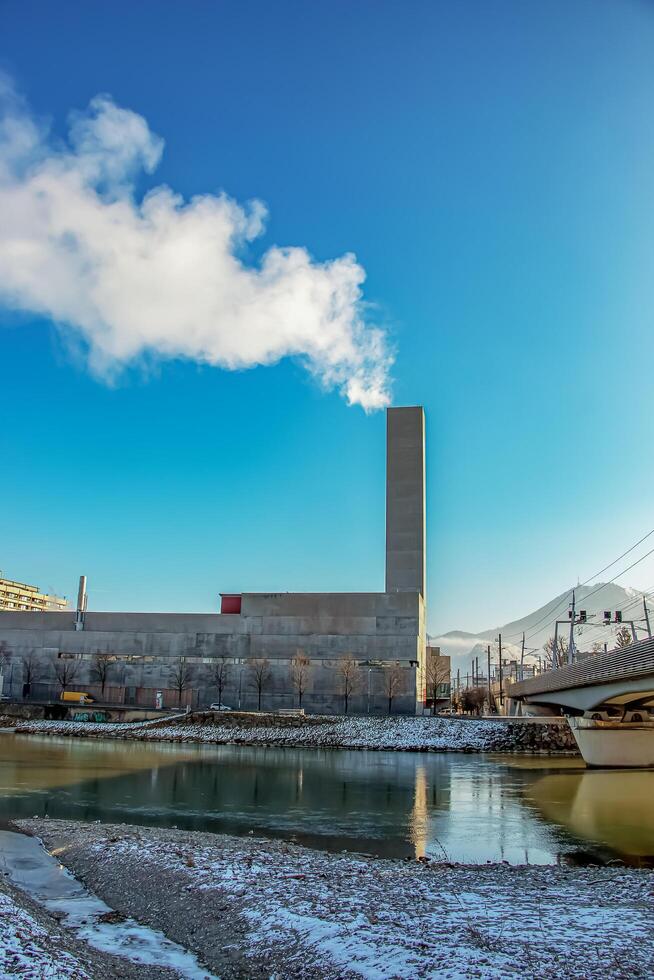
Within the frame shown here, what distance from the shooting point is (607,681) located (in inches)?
1636

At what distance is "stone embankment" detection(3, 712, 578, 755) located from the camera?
63531 millimetres

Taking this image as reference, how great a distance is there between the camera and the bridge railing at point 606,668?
35.0m

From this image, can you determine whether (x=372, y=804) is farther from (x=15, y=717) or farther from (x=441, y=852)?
(x=15, y=717)

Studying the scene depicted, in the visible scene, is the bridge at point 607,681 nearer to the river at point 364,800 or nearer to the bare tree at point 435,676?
the river at point 364,800

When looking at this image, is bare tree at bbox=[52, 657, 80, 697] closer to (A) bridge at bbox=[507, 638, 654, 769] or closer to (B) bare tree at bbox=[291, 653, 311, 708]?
(B) bare tree at bbox=[291, 653, 311, 708]

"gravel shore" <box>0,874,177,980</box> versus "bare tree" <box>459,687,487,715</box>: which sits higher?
"gravel shore" <box>0,874,177,980</box>

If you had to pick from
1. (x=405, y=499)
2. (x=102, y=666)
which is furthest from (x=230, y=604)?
(x=405, y=499)

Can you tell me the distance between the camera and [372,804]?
29328 mm

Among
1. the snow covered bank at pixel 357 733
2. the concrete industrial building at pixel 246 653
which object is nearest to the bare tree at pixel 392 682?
the concrete industrial building at pixel 246 653

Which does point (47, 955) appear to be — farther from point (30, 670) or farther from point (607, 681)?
point (30, 670)

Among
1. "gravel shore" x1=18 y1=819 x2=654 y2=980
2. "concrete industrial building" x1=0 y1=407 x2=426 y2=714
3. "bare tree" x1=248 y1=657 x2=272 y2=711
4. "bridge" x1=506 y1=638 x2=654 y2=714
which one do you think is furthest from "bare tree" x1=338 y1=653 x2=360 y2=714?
"gravel shore" x1=18 y1=819 x2=654 y2=980

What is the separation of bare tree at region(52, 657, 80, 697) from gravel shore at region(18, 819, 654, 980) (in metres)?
86.3

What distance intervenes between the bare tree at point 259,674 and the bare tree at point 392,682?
15318 millimetres

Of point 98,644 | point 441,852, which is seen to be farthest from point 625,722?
point 98,644
